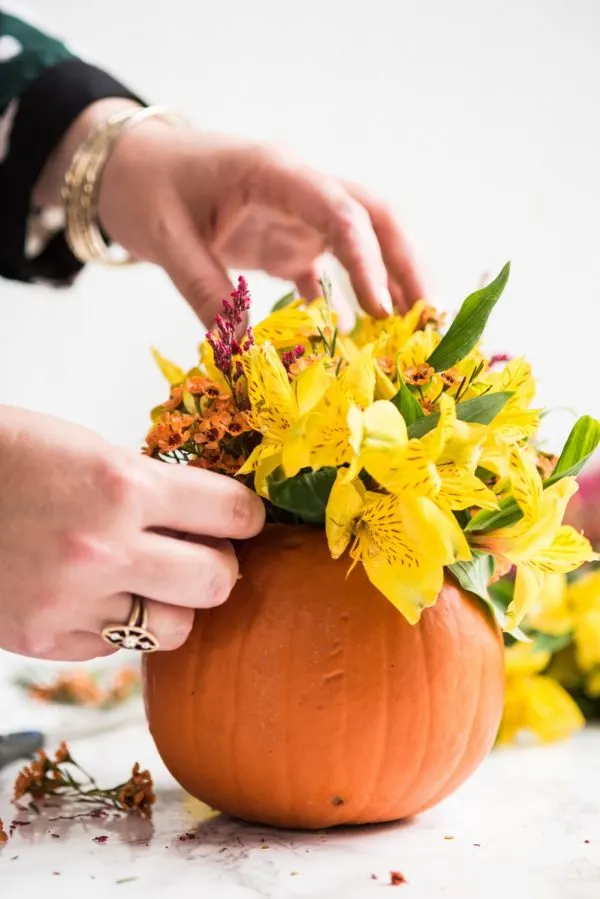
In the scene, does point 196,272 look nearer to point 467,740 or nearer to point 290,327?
point 290,327

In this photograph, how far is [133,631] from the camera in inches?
21.3

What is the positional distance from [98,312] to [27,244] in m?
0.82

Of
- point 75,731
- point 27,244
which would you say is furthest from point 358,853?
point 27,244

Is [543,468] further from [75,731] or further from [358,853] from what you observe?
[75,731]

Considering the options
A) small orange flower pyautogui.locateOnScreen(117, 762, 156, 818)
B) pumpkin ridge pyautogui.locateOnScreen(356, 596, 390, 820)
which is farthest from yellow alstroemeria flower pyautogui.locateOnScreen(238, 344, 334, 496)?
small orange flower pyautogui.locateOnScreen(117, 762, 156, 818)

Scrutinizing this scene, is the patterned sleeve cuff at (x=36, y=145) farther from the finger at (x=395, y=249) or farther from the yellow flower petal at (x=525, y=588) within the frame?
the yellow flower petal at (x=525, y=588)

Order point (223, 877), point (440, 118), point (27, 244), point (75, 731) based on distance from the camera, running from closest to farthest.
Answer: point (223, 877) < point (75, 731) < point (27, 244) < point (440, 118)

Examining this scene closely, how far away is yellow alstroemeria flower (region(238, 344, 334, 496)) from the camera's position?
512 millimetres

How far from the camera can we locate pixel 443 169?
177cm

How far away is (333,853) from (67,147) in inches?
26.8

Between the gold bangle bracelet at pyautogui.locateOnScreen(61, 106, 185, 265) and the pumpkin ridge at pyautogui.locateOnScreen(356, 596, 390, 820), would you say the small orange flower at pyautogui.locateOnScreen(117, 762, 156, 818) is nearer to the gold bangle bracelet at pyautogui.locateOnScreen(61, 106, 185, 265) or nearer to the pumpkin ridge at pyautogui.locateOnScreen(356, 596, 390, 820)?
the pumpkin ridge at pyautogui.locateOnScreen(356, 596, 390, 820)

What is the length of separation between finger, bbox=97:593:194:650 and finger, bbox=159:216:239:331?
29 cm

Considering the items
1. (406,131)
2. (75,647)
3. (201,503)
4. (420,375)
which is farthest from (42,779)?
(406,131)

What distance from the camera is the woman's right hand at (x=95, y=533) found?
1.63 feet
